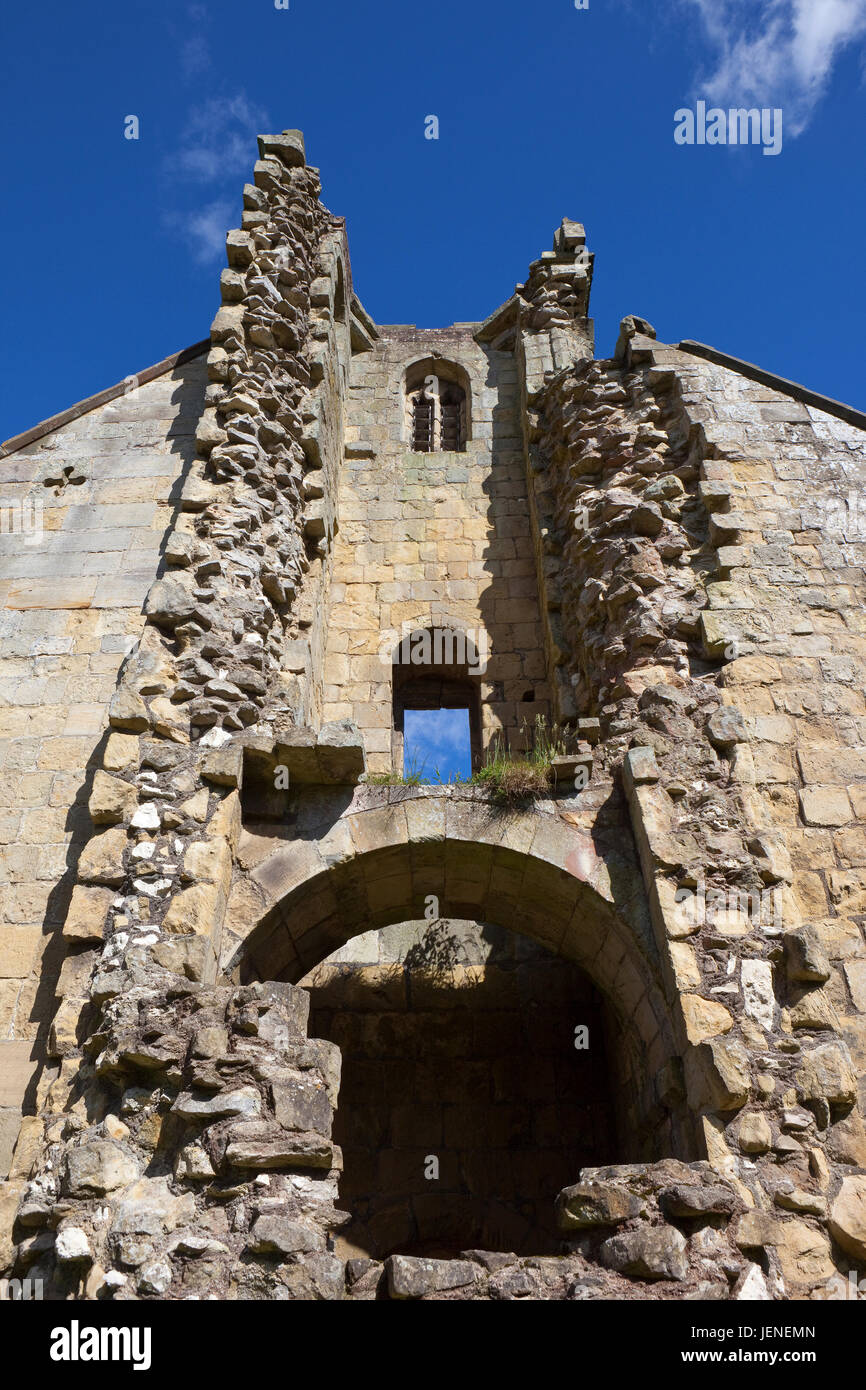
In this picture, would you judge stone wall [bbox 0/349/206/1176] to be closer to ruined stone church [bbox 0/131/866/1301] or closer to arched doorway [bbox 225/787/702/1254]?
ruined stone church [bbox 0/131/866/1301]

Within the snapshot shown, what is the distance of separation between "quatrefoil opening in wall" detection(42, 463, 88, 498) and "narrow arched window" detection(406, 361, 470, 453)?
3.97 meters

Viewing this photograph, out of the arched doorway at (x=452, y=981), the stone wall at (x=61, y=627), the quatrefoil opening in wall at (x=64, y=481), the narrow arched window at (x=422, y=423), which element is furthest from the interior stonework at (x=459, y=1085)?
the narrow arched window at (x=422, y=423)

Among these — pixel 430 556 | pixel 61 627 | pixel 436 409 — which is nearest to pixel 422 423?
pixel 436 409

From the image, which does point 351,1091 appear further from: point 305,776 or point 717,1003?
point 717,1003

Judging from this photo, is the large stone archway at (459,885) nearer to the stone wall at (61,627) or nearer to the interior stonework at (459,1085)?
the interior stonework at (459,1085)

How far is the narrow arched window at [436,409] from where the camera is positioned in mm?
11539

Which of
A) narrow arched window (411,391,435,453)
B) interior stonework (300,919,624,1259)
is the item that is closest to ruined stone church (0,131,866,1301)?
interior stonework (300,919,624,1259)

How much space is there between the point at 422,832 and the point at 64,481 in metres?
5.27

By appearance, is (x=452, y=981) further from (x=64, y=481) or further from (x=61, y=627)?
(x=64, y=481)

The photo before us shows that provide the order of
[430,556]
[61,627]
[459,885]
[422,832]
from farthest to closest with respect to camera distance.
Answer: [430,556]
[61,627]
[459,885]
[422,832]

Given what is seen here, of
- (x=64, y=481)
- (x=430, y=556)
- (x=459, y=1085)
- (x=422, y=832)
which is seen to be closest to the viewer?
(x=422, y=832)

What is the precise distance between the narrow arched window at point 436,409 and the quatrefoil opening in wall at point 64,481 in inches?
156

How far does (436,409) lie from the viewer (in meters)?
11.8
